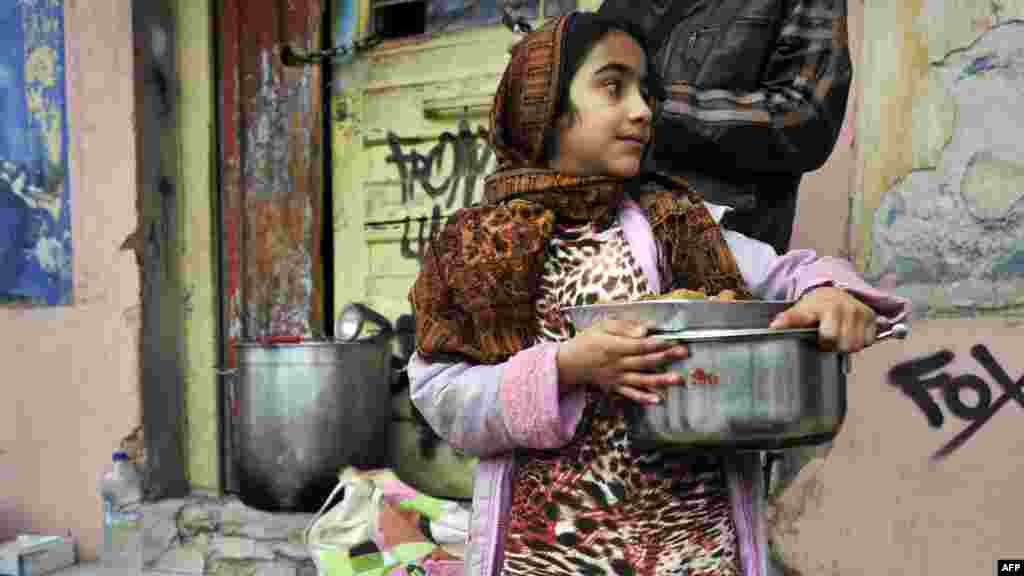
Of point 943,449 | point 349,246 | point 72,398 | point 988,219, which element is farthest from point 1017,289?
point 72,398

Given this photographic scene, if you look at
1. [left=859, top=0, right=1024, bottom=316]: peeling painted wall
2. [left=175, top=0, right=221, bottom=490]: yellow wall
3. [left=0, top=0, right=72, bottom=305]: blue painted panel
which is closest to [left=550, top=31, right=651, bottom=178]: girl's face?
[left=859, top=0, right=1024, bottom=316]: peeling painted wall

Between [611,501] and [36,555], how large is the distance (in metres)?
3.69

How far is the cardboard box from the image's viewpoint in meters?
3.84

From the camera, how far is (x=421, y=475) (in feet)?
12.0

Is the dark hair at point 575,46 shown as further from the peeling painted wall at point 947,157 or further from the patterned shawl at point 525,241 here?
the peeling painted wall at point 947,157

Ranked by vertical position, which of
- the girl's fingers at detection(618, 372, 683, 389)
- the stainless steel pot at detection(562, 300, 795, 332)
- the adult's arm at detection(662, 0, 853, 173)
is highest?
the adult's arm at detection(662, 0, 853, 173)

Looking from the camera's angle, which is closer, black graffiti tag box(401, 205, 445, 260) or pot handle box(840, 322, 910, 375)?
pot handle box(840, 322, 910, 375)

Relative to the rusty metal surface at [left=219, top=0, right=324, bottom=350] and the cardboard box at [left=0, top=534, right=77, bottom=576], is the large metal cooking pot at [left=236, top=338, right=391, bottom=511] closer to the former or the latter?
the rusty metal surface at [left=219, top=0, right=324, bottom=350]

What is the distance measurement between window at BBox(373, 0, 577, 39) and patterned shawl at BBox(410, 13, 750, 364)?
2136 mm

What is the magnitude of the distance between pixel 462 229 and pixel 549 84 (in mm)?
265

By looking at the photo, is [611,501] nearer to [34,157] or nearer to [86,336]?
[86,336]

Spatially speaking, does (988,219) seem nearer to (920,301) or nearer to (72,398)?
(920,301)

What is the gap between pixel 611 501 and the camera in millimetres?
1249

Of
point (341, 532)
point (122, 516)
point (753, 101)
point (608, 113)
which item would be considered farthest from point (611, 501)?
point (122, 516)
